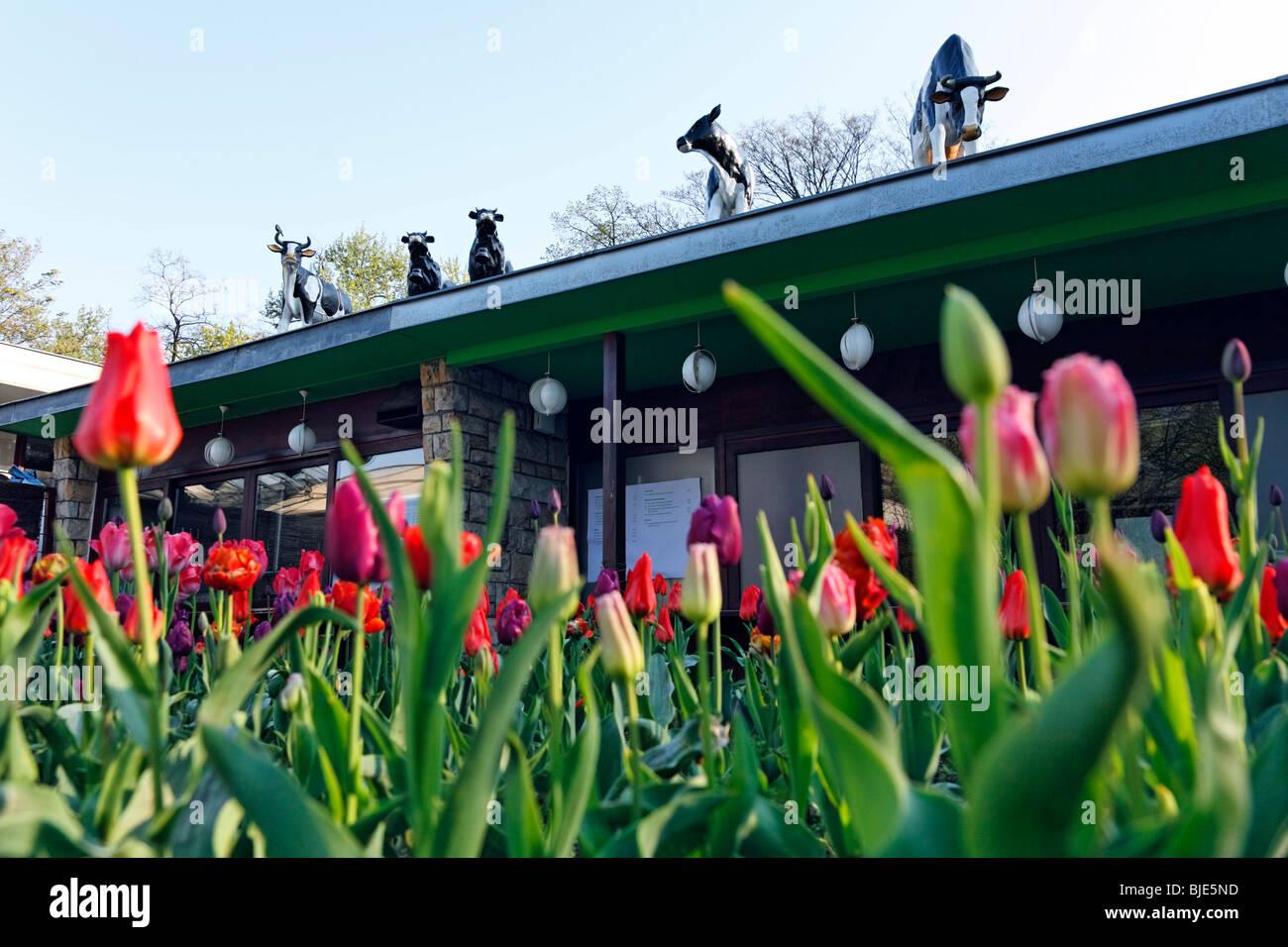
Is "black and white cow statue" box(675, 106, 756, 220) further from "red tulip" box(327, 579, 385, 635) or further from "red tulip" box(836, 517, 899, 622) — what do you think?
"red tulip" box(836, 517, 899, 622)

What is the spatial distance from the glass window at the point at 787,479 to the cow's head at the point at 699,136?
2181 millimetres

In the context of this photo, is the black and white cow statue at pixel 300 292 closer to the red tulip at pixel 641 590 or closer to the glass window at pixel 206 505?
the glass window at pixel 206 505

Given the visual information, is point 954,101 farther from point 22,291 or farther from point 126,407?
point 22,291

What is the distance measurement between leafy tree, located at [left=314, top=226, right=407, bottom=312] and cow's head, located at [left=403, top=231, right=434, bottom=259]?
13.9 meters

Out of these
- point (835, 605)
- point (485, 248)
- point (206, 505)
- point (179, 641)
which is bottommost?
point (179, 641)

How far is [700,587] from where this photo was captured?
711 millimetres

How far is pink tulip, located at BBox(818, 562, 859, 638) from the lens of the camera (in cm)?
77

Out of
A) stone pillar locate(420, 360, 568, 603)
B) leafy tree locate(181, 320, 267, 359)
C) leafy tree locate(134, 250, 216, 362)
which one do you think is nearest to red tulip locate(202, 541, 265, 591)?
stone pillar locate(420, 360, 568, 603)

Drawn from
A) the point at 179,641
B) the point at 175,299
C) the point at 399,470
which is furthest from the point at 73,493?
the point at 175,299

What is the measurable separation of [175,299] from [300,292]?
43.1 ft

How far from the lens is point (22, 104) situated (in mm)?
2869

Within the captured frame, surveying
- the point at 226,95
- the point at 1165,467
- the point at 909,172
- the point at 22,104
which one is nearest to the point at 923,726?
the point at 909,172

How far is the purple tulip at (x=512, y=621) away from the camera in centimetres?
150

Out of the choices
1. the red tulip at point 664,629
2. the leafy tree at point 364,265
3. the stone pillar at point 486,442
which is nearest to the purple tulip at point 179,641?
the red tulip at point 664,629
